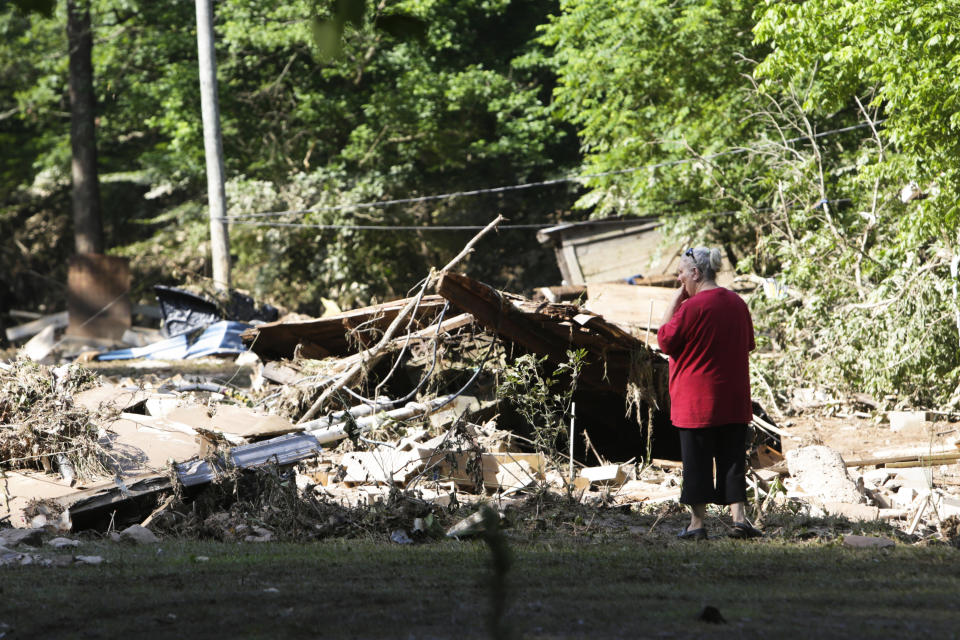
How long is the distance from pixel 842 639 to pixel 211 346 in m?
13.7

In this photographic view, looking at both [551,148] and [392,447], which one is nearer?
[392,447]

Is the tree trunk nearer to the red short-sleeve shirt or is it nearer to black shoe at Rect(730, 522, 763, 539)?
the red short-sleeve shirt

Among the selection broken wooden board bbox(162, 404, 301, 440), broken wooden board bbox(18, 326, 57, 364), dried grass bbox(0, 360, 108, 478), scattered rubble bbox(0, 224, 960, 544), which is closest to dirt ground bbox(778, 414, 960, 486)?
scattered rubble bbox(0, 224, 960, 544)

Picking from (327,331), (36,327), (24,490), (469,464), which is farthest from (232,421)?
(36,327)

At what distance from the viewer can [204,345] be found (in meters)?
16.0

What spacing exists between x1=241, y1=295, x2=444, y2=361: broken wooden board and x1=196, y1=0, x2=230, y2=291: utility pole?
7.82 m

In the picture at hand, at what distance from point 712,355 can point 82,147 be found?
23722mm

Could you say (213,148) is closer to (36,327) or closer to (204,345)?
(204,345)

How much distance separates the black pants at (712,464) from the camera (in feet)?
18.7

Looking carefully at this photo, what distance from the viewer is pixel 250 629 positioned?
3416mm

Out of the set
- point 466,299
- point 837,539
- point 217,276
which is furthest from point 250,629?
point 217,276

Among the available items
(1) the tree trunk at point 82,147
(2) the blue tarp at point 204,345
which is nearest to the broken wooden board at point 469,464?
(2) the blue tarp at point 204,345

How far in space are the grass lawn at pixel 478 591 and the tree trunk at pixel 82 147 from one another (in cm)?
2207

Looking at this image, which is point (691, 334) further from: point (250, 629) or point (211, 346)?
point (211, 346)
